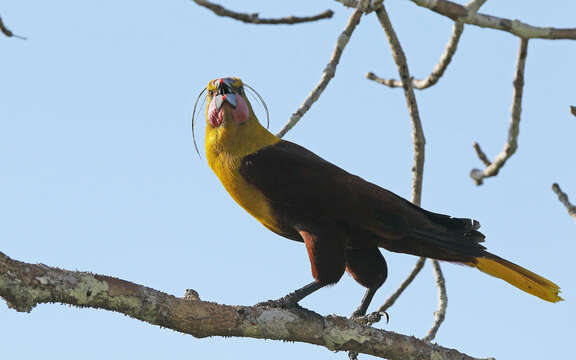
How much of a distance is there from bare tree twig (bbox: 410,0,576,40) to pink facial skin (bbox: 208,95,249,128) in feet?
3.56

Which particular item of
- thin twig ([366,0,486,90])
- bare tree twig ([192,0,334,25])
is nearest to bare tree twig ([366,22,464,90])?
thin twig ([366,0,486,90])

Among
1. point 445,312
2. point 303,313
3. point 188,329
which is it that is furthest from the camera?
point 445,312

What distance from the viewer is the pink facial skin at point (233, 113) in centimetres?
436

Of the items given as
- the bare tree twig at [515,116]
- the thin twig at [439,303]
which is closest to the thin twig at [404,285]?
the thin twig at [439,303]

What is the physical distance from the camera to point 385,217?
433 cm

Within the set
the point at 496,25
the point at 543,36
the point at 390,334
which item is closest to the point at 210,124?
the point at 390,334

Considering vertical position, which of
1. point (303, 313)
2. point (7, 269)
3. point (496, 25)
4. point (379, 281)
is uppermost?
point (496, 25)

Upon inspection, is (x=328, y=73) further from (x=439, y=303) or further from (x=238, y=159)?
(x=439, y=303)

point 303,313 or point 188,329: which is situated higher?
point 303,313

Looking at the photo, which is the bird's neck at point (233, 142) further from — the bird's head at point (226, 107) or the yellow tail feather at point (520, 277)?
the yellow tail feather at point (520, 277)

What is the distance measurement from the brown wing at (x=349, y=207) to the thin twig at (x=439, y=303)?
685 mm

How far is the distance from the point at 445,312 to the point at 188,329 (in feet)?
7.41

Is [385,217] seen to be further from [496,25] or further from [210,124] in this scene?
[496,25]

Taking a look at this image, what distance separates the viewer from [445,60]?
534 cm
